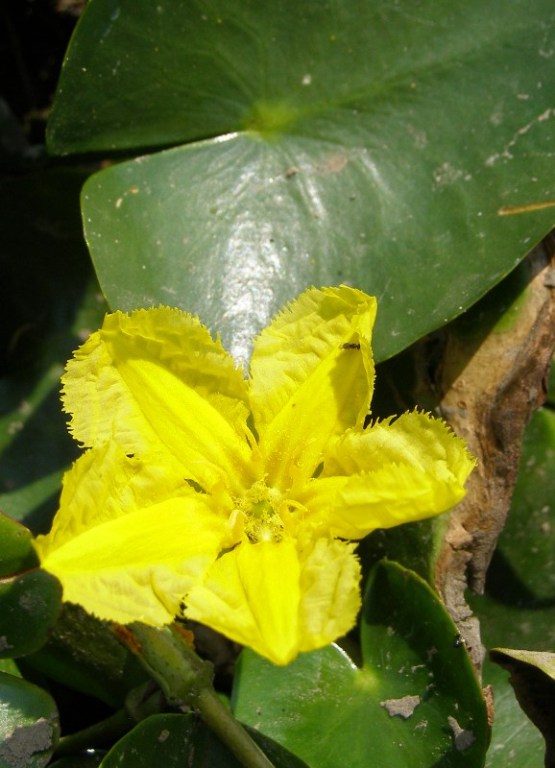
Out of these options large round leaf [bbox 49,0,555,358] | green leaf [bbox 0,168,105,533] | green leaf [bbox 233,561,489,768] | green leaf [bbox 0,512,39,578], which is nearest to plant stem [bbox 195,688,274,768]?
green leaf [bbox 233,561,489,768]

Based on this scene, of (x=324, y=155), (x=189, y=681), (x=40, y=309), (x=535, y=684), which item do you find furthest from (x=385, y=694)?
(x=40, y=309)

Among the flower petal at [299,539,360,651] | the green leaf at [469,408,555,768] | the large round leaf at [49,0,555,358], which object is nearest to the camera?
the flower petal at [299,539,360,651]

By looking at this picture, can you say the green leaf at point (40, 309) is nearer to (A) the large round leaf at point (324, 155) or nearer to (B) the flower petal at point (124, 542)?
(A) the large round leaf at point (324, 155)

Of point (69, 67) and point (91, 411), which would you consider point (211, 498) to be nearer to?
point (91, 411)

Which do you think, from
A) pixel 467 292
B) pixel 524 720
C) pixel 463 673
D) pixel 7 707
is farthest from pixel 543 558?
pixel 7 707

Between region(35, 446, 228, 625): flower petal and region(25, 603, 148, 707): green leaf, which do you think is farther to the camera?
region(25, 603, 148, 707): green leaf

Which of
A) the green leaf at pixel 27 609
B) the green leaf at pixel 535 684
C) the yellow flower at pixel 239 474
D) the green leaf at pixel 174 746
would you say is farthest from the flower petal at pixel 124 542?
the green leaf at pixel 535 684

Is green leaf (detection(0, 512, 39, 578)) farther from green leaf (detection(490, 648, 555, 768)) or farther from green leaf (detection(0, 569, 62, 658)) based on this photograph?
green leaf (detection(490, 648, 555, 768))
